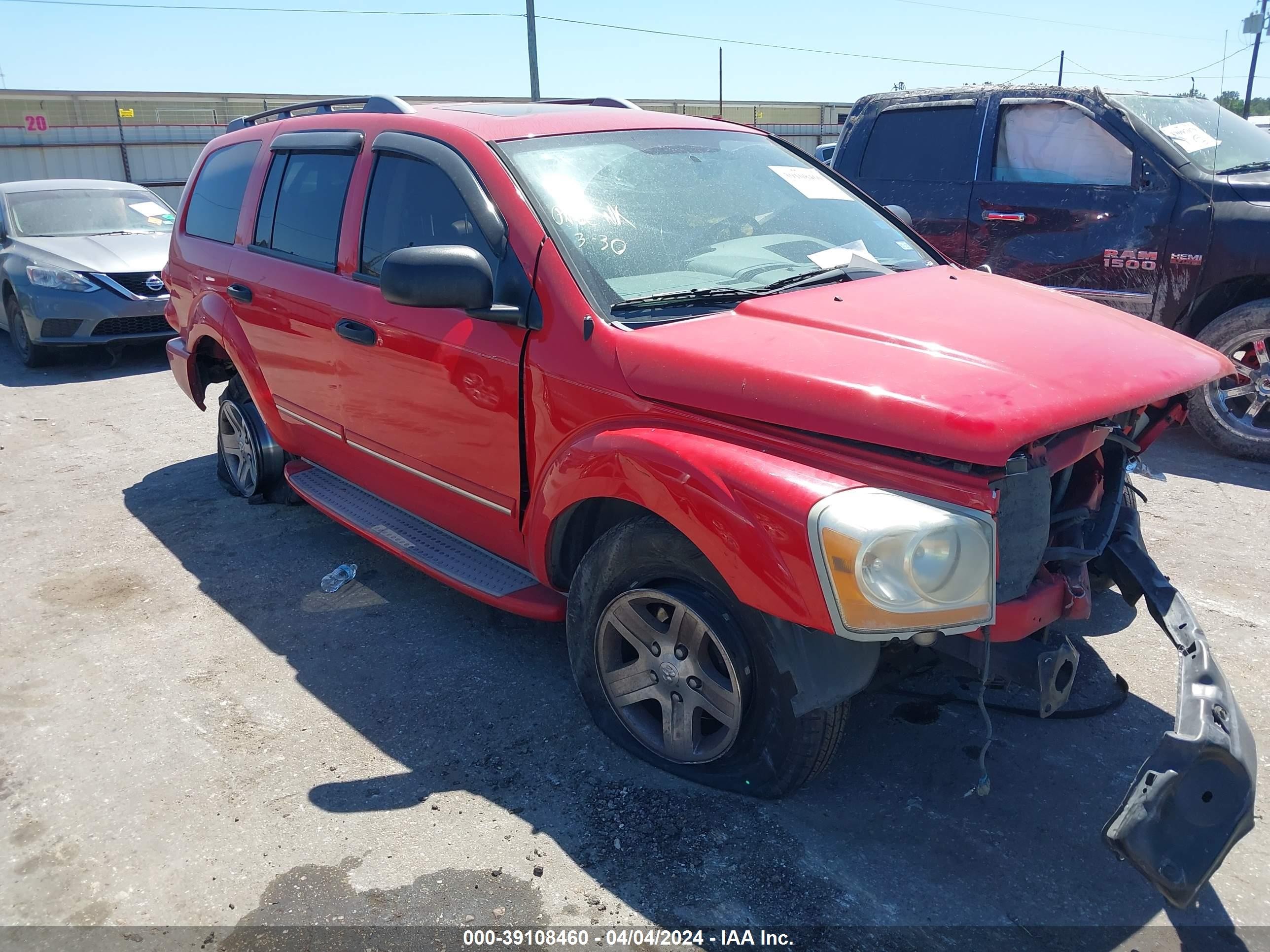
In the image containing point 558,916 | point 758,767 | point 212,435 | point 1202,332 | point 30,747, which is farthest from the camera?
point 212,435

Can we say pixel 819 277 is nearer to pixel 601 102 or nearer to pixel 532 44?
pixel 601 102

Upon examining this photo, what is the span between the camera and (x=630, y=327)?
2.90 meters

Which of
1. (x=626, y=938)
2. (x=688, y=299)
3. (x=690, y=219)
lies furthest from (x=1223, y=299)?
(x=626, y=938)

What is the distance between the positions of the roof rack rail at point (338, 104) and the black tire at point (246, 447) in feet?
4.66

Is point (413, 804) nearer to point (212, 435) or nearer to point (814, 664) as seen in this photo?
point (814, 664)

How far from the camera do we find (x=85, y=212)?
10.1 metres

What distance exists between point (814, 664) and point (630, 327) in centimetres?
111

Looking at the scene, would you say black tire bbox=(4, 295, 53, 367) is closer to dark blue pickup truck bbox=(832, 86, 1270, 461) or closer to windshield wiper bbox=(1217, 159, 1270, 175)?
dark blue pickup truck bbox=(832, 86, 1270, 461)

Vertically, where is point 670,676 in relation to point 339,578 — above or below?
above

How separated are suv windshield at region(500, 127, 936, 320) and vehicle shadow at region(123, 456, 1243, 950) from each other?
1.43 meters

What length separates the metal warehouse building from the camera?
63.9ft

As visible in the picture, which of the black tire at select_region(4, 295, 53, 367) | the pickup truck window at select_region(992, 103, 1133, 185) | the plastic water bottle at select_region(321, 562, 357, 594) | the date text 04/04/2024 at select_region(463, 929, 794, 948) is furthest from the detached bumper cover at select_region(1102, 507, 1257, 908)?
the black tire at select_region(4, 295, 53, 367)

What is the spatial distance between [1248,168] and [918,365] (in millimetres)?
4946

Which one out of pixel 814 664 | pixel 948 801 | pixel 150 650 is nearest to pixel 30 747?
pixel 150 650
